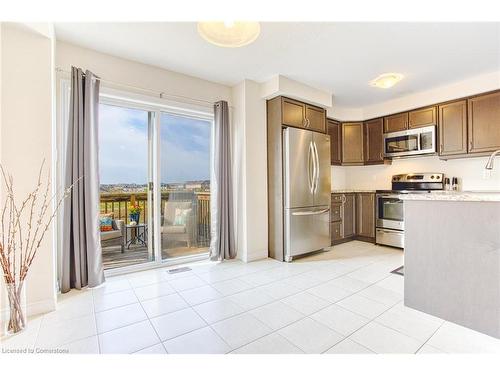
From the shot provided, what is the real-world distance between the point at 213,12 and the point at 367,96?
317 cm

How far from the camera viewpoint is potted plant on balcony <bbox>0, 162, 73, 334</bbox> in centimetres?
171

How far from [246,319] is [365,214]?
11.0 ft

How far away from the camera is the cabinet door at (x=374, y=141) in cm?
438

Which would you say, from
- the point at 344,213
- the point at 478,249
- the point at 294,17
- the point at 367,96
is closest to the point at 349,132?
the point at 367,96

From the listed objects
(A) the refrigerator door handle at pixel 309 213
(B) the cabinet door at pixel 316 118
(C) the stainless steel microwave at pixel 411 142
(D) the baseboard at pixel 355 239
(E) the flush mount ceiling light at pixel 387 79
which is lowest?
(D) the baseboard at pixel 355 239

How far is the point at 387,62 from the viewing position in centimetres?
290

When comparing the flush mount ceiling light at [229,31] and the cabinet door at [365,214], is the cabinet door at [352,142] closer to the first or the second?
the cabinet door at [365,214]

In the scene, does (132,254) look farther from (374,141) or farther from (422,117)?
(422,117)

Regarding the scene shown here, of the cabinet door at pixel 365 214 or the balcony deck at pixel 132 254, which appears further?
the cabinet door at pixel 365 214

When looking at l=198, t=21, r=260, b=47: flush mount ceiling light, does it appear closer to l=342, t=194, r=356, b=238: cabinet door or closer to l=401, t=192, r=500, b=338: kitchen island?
l=401, t=192, r=500, b=338: kitchen island

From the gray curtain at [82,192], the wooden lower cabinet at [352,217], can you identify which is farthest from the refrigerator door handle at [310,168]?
the gray curtain at [82,192]

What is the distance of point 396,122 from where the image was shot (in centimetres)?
416

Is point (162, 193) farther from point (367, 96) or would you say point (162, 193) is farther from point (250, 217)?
point (367, 96)

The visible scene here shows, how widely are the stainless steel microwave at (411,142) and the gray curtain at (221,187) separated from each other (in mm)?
2908
